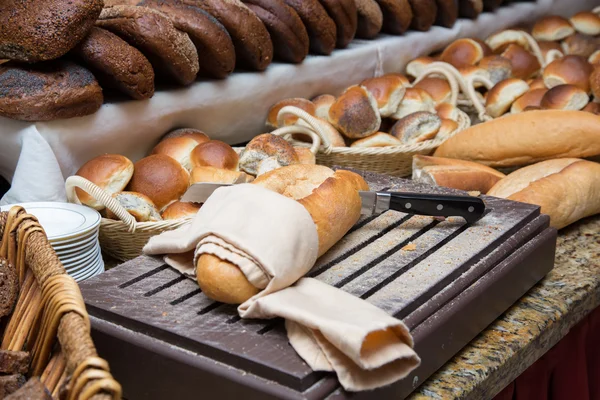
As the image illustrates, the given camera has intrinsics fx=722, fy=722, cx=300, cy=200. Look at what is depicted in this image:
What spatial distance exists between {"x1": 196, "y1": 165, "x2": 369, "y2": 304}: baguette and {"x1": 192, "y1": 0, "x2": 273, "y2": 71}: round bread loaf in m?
0.71

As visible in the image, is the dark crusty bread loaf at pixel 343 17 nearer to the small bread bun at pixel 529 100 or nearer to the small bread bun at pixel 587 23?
the small bread bun at pixel 529 100

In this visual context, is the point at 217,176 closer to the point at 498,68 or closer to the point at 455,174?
the point at 455,174

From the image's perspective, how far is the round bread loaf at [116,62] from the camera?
161 cm

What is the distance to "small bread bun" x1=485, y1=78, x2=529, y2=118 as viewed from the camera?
90.9 inches

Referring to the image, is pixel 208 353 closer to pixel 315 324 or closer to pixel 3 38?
pixel 315 324

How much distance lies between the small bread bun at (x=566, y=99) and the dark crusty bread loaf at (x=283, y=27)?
2.43 ft

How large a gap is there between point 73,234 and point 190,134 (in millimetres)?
583

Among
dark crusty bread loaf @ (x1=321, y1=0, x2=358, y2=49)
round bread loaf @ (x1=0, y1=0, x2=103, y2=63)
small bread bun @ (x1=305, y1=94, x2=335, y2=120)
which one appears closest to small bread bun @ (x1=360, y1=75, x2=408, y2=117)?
small bread bun @ (x1=305, y1=94, x2=335, y2=120)

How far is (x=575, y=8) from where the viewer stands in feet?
12.2

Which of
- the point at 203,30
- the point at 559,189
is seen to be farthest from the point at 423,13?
the point at 559,189

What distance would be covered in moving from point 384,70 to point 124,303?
5.69 feet

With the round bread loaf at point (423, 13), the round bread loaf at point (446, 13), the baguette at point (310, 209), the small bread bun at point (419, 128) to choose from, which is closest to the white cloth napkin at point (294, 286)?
the baguette at point (310, 209)

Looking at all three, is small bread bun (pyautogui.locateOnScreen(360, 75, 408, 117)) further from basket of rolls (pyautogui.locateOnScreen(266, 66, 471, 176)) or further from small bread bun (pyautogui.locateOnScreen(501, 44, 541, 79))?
small bread bun (pyautogui.locateOnScreen(501, 44, 541, 79))

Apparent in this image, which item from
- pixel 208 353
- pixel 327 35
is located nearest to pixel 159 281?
pixel 208 353
